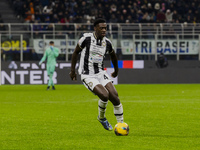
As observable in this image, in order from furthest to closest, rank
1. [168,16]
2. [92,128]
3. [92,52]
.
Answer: [168,16], [92,128], [92,52]

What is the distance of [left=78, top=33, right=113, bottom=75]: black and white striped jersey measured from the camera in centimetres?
886

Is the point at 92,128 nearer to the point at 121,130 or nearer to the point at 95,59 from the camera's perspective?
the point at 121,130

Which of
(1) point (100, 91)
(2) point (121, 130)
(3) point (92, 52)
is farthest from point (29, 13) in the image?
(2) point (121, 130)

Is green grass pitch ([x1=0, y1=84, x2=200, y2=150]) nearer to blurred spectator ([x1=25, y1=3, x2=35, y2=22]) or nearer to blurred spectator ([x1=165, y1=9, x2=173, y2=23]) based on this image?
blurred spectator ([x1=25, y1=3, x2=35, y2=22])

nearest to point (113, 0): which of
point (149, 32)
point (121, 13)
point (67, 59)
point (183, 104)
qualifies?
point (121, 13)

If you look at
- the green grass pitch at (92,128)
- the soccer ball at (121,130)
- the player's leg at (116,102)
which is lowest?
the green grass pitch at (92,128)

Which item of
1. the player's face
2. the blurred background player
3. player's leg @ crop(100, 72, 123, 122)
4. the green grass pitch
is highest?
the player's face

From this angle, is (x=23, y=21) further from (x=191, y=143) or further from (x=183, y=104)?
(x=191, y=143)

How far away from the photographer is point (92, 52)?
8867 millimetres

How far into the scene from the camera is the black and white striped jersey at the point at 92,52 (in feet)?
29.1

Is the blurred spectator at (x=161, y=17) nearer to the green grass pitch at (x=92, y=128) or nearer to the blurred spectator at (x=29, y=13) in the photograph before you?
the blurred spectator at (x=29, y=13)

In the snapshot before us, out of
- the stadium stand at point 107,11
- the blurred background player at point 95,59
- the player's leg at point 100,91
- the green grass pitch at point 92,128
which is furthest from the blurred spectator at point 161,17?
the player's leg at point 100,91

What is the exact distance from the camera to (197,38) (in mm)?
27188

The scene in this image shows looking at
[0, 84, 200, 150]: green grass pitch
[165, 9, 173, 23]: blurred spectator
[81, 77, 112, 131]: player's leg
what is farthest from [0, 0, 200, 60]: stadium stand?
[81, 77, 112, 131]: player's leg
